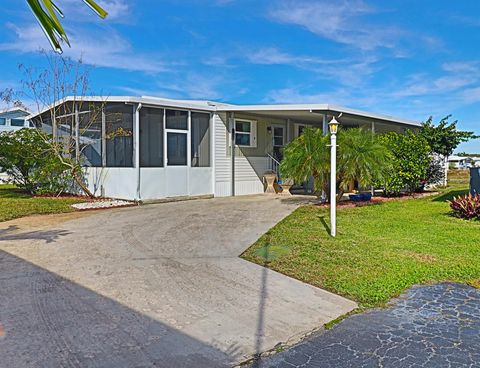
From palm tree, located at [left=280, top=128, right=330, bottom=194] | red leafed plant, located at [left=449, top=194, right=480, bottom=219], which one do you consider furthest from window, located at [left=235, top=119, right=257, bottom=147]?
red leafed plant, located at [left=449, top=194, right=480, bottom=219]

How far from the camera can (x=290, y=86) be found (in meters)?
21.5

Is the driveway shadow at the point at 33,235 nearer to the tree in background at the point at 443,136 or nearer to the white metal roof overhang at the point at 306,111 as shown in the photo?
the white metal roof overhang at the point at 306,111

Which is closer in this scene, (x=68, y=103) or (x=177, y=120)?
(x=177, y=120)

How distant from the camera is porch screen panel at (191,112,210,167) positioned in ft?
43.5

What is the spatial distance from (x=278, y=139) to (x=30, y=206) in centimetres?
949

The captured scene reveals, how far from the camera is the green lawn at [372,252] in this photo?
16.0ft

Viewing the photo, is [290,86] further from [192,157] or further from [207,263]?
[207,263]

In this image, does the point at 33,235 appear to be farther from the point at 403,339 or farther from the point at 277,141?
the point at 277,141

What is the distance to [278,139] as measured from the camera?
16547 millimetres

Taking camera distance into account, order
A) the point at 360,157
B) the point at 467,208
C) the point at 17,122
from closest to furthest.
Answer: the point at 467,208
the point at 360,157
the point at 17,122

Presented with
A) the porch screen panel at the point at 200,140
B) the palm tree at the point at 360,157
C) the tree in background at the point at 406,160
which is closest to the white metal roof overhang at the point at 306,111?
the porch screen panel at the point at 200,140

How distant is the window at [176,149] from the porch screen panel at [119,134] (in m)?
1.21

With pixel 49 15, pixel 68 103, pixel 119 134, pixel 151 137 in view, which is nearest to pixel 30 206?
pixel 119 134

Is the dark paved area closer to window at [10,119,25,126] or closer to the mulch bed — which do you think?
the mulch bed
